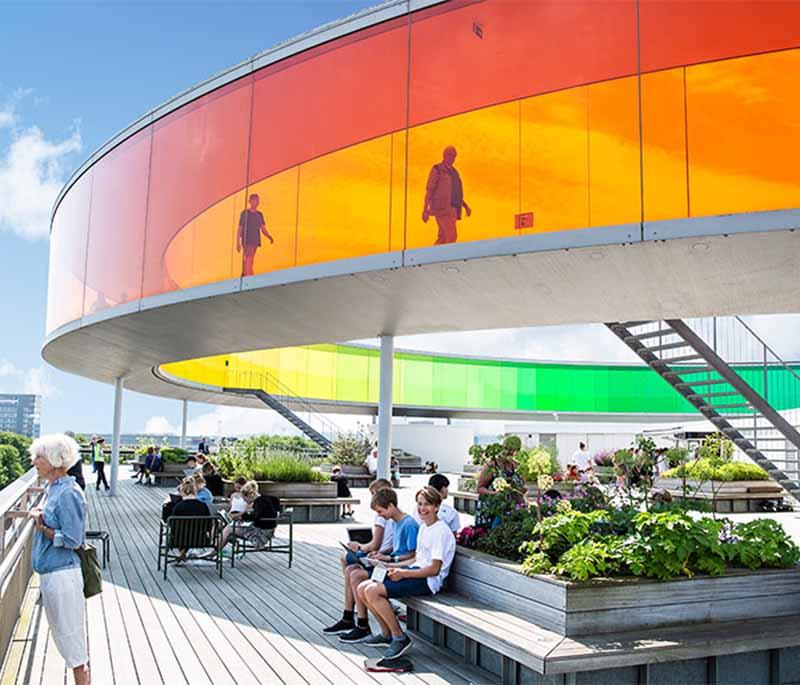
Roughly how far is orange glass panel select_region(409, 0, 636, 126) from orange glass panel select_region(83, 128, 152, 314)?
5.94 meters

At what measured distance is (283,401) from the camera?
35.1 m

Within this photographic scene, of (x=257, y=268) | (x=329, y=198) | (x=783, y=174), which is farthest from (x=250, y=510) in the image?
(x=783, y=174)

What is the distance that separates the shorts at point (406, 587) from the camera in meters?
6.77

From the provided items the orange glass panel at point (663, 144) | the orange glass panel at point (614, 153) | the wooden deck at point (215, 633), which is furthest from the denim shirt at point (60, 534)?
the orange glass panel at point (663, 144)

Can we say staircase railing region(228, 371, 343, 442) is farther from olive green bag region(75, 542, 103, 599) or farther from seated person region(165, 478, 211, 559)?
olive green bag region(75, 542, 103, 599)

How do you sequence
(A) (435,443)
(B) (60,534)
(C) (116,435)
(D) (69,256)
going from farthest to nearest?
(A) (435,443)
(C) (116,435)
(D) (69,256)
(B) (60,534)

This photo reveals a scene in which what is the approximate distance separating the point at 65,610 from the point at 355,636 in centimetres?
297

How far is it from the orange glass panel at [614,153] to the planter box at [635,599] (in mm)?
3776

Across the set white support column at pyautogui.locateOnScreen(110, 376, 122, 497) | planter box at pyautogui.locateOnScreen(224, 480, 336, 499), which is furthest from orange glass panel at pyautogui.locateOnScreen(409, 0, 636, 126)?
white support column at pyautogui.locateOnScreen(110, 376, 122, 497)

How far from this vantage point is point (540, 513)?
707 centimetres

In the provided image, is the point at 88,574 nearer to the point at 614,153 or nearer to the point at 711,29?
the point at 614,153

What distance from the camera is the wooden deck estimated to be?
621cm

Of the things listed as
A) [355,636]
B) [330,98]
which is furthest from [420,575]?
[330,98]

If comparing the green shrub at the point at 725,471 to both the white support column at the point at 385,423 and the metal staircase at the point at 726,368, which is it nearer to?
the metal staircase at the point at 726,368
